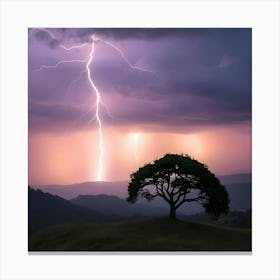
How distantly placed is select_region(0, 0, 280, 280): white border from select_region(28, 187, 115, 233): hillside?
117 mm

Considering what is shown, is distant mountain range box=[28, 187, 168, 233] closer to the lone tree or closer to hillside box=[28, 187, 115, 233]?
hillside box=[28, 187, 115, 233]

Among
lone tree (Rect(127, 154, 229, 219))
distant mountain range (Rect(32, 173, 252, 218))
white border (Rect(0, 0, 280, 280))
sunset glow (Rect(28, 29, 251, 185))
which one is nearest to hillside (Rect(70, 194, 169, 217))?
distant mountain range (Rect(32, 173, 252, 218))

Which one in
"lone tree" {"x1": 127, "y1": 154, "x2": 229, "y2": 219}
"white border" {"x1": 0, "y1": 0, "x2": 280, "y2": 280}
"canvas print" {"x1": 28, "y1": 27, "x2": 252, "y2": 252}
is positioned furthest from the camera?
"lone tree" {"x1": 127, "y1": 154, "x2": 229, "y2": 219}

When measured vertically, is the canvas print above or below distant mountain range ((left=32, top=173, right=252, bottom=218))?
above

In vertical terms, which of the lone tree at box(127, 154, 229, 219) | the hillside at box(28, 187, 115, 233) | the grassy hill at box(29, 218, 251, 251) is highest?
the lone tree at box(127, 154, 229, 219)

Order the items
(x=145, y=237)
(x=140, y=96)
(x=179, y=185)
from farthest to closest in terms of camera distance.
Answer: (x=179, y=185)
(x=140, y=96)
(x=145, y=237)

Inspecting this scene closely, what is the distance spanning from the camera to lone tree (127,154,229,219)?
8.26 metres

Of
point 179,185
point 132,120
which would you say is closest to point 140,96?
point 132,120

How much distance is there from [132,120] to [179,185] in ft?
3.99

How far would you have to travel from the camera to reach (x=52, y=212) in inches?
322

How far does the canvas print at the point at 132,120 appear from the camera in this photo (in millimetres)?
8148
